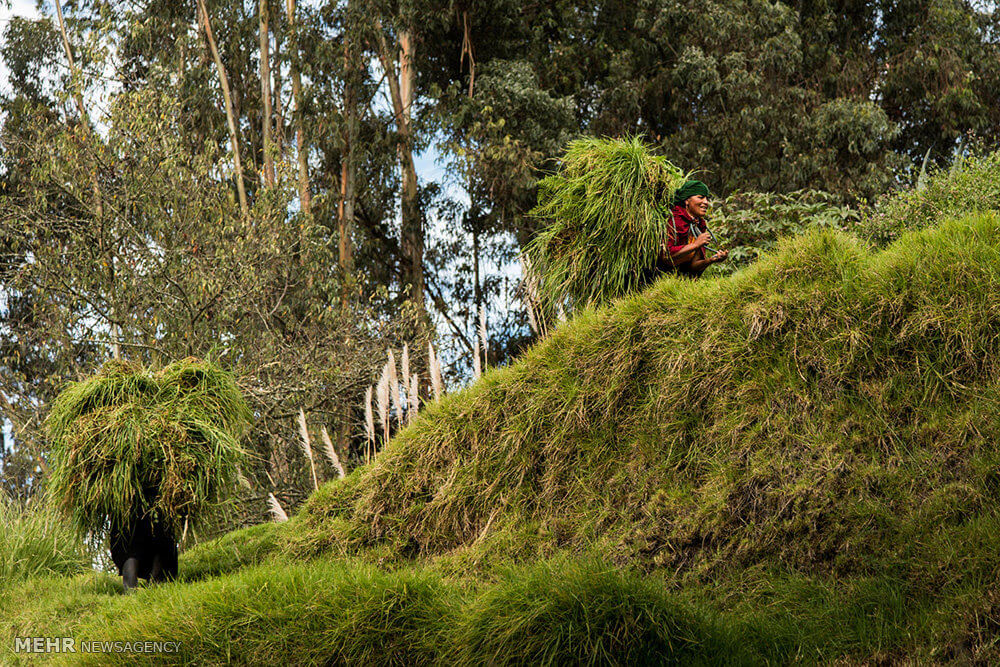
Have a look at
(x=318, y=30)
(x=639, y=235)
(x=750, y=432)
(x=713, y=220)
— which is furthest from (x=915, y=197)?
(x=318, y=30)

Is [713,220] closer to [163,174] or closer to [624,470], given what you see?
[624,470]

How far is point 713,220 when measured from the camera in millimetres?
9367

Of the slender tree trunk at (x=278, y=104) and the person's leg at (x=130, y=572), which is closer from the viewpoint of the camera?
the person's leg at (x=130, y=572)

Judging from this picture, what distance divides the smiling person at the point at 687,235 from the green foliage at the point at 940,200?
6.25 feet

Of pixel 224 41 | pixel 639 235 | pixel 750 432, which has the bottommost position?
pixel 750 432

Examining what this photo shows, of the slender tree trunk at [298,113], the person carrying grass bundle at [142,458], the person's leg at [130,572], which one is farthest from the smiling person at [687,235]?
the slender tree trunk at [298,113]

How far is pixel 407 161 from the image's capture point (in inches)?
649

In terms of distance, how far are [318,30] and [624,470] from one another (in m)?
12.2

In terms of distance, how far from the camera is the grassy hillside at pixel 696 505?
398 cm

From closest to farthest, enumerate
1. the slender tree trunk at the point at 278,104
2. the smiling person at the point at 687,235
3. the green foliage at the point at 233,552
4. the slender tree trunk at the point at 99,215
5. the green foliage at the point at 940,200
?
the smiling person at the point at 687,235
the green foliage at the point at 233,552
the green foliage at the point at 940,200
the slender tree trunk at the point at 99,215
the slender tree trunk at the point at 278,104

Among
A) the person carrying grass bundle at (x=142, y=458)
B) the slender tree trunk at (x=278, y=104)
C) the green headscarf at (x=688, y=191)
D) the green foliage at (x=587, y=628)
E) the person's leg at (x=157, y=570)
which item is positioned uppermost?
the slender tree trunk at (x=278, y=104)

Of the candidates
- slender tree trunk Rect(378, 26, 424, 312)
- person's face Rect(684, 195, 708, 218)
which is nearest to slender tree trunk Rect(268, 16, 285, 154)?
slender tree trunk Rect(378, 26, 424, 312)

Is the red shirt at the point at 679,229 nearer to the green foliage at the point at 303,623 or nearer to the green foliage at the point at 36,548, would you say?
the green foliage at the point at 303,623

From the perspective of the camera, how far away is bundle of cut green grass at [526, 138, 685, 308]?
21.6ft
